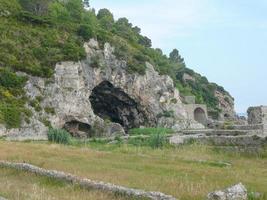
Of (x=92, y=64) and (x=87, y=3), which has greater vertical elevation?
(x=87, y=3)

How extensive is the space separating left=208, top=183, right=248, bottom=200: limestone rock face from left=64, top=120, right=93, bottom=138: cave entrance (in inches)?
1948

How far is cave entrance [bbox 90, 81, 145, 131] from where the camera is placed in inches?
2814

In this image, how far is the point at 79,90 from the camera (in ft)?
209

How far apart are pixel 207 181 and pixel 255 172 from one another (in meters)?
4.48

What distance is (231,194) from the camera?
12734mm

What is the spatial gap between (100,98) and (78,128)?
11520 millimetres

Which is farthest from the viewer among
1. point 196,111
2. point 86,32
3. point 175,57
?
point 175,57

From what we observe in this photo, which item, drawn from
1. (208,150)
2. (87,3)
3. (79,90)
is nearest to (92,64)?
(79,90)

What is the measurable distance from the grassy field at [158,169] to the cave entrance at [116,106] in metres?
42.4

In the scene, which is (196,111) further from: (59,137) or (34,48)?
(59,137)

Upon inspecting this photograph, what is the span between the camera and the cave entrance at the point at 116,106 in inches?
2814

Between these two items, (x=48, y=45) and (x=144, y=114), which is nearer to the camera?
(x=48, y=45)

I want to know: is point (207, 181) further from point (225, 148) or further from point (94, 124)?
point (94, 124)

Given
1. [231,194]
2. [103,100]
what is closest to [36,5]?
[103,100]
